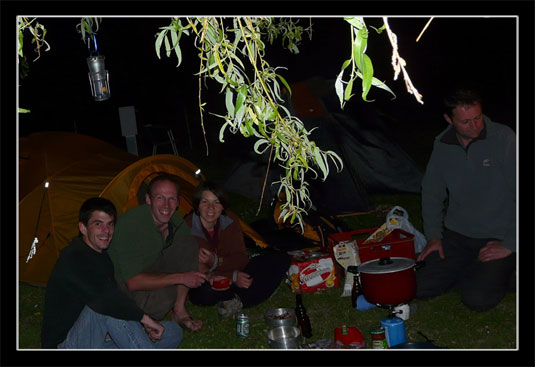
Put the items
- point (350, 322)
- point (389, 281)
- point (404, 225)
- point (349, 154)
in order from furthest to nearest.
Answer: point (349, 154) < point (404, 225) < point (350, 322) < point (389, 281)

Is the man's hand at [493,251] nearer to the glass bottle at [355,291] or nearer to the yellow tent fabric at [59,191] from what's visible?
the glass bottle at [355,291]

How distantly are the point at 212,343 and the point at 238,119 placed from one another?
2862 mm

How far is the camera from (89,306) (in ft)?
13.0

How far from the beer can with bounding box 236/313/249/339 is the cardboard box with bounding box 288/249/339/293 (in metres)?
0.92

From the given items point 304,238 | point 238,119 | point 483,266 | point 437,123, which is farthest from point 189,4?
point 437,123

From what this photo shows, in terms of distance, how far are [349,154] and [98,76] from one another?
3.76 meters

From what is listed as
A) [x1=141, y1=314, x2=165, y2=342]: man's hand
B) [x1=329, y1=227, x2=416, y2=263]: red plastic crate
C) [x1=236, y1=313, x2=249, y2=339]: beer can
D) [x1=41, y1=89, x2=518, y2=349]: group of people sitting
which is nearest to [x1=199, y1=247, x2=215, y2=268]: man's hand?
[x1=41, y1=89, x2=518, y2=349]: group of people sitting

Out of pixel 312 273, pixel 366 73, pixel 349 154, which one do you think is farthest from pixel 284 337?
pixel 349 154

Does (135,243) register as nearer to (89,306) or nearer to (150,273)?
(150,273)

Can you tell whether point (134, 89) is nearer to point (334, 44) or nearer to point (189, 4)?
point (334, 44)

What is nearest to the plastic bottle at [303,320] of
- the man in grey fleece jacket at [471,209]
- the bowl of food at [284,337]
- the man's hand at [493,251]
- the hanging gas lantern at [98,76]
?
the bowl of food at [284,337]

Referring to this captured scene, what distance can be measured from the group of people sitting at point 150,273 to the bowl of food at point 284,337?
1.95 feet

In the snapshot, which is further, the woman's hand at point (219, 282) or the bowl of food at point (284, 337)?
the woman's hand at point (219, 282)

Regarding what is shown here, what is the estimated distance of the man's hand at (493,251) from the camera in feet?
16.6
